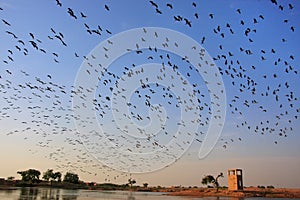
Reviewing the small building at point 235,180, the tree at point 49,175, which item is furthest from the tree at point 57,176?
the small building at point 235,180

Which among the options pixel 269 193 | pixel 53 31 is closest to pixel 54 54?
pixel 53 31

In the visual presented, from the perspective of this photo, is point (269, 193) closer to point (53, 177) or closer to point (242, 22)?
point (242, 22)

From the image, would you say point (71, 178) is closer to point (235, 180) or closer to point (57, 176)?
point (57, 176)

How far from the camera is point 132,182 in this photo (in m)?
184

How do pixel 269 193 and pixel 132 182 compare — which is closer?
pixel 269 193

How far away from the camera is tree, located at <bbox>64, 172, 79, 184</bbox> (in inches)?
7423

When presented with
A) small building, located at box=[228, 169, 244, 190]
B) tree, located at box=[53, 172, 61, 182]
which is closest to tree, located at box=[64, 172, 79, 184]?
tree, located at box=[53, 172, 61, 182]

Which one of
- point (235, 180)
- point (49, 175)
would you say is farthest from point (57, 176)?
point (235, 180)

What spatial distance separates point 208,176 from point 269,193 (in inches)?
1296

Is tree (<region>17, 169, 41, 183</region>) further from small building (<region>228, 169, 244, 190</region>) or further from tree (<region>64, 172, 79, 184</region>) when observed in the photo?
small building (<region>228, 169, 244, 190</region>)

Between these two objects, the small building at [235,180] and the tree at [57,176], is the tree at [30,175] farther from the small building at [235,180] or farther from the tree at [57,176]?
the small building at [235,180]

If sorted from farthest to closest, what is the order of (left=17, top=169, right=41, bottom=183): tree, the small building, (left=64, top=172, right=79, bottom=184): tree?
1. (left=64, top=172, right=79, bottom=184): tree
2. (left=17, top=169, right=41, bottom=183): tree
3. the small building

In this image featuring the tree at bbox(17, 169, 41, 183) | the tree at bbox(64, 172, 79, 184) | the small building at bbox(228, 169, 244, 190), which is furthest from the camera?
the tree at bbox(64, 172, 79, 184)

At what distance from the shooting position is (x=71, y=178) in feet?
625
